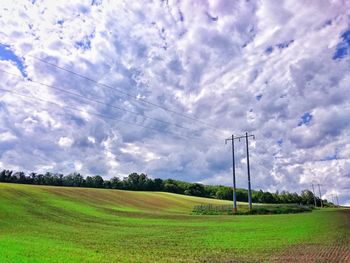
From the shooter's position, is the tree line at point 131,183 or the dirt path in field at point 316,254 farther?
the tree line at point 131,183

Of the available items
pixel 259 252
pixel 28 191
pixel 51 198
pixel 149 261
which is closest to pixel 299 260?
pixel 259 252

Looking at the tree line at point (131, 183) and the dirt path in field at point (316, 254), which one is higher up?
the tree line at point (131, 183)

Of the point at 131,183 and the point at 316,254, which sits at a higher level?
the point at 131,183

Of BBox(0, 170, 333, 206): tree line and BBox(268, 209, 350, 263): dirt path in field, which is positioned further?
BBox(0, 170, 333, 206): tree line

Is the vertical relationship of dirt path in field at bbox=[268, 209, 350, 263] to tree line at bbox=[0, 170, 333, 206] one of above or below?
below

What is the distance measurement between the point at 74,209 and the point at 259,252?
43.8 m

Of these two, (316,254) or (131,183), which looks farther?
(131,183)

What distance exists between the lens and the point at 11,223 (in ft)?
137

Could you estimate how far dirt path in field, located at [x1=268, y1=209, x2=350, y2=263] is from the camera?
20.0 metres

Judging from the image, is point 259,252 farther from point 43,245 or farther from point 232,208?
point 232,208

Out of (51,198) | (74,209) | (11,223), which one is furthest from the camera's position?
(51,198)

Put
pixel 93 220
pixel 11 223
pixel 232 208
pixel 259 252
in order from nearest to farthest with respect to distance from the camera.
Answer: pixel 259 252 < pixel 11 223 < pixel 93 220 < pixel 232 208

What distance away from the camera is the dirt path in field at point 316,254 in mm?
20031

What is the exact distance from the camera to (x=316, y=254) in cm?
2203
